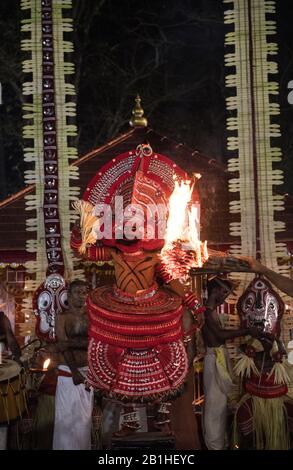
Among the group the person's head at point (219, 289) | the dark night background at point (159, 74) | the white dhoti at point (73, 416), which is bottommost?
the white dhoti at point (73, 416)

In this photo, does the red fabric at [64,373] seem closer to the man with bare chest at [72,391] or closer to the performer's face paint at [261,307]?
the man with bare chest at [72,391]

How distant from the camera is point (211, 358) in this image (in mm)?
7320

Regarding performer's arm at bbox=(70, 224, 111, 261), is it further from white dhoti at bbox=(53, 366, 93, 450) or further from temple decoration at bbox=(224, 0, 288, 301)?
temple decoration at bbox=(224, 0, 288, 301)

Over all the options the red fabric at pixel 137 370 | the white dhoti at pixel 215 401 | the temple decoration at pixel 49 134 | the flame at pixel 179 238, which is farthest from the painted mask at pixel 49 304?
the white dhoti at pixel 215 401

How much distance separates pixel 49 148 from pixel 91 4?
32.2 ft

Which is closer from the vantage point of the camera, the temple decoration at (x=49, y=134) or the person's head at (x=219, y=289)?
the person's head at (x=219, y=289)

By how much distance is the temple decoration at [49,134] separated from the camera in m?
7.73

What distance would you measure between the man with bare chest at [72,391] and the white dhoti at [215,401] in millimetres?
1042

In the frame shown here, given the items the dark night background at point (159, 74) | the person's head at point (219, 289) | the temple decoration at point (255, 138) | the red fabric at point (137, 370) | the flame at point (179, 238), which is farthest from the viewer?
the dark night background at point (159, 74)

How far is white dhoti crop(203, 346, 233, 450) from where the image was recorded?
23.6ft

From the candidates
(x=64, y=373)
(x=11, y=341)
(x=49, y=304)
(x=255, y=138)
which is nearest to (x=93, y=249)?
(x=49, y=304)

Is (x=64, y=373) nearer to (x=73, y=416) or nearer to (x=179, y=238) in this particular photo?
(x=73, y=416)

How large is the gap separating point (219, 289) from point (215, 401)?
0.98 meters

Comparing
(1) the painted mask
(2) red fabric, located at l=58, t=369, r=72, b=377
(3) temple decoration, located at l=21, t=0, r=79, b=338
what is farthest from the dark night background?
(2) red fabric, located at l=58, t=369, r=72, b=377
